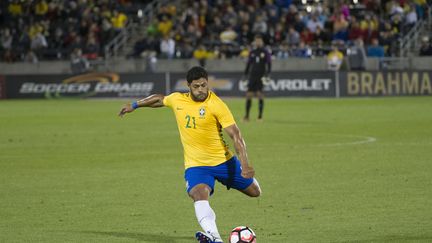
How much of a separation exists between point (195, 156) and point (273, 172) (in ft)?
21.8

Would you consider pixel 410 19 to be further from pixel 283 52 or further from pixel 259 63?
pixel 259 63

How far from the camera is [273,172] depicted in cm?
1603

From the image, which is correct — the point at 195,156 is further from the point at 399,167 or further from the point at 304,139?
the point at 304,139

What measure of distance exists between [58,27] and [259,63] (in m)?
21.2

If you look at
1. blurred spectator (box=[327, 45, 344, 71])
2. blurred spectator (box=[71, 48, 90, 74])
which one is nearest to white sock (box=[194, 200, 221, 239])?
blurred spectator (box=[327, 45, 344, 71])

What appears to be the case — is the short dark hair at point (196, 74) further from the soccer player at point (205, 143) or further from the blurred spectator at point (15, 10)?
the blurred spectator at point (15, 10)

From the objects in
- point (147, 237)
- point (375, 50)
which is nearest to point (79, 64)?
point (375, 50)

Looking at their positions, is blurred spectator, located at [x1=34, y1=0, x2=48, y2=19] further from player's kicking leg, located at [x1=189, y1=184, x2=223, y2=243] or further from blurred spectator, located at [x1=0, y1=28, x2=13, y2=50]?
player's kicking leg, located at [x1=189, y1=184, x2=223, y2=243]

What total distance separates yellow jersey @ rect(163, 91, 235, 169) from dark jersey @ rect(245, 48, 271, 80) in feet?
60.9

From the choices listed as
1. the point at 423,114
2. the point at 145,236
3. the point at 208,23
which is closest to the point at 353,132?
the point at 423,114

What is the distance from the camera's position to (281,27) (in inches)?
1676

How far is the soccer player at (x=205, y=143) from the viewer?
9195 mm

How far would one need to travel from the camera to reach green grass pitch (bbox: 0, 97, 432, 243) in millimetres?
10602

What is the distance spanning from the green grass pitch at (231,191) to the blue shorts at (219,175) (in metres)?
0.65
